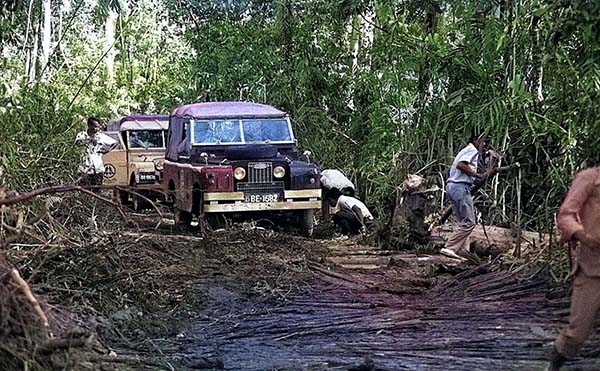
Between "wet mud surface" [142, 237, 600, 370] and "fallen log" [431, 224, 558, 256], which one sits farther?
"fallen log" [431, 224, 558, 256]

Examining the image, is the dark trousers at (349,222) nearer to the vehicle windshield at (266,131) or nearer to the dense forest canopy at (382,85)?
the dense forest canopy at (382,85)

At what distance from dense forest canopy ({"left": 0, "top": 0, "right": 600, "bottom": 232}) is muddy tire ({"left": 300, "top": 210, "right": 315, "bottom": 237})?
5.50 feet

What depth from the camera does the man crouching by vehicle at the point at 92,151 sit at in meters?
12.9

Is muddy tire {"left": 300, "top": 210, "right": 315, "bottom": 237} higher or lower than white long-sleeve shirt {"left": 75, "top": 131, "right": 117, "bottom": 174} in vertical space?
lower

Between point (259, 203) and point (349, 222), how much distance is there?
5.69ft

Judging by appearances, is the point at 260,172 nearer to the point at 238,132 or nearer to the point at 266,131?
Result: the point at 238,132

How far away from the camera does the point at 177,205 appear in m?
15.7

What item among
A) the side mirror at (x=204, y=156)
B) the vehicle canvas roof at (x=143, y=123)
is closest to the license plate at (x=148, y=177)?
the vehicle canvas roof at (x=143, y=123)

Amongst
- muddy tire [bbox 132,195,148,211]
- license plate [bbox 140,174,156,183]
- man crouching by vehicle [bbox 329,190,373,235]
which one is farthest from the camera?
license plate [bbox 140,174,156,183]

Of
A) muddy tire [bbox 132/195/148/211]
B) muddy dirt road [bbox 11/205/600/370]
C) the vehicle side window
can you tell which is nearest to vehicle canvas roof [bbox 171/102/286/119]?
muddy tire [bbox 132/195/148/211]

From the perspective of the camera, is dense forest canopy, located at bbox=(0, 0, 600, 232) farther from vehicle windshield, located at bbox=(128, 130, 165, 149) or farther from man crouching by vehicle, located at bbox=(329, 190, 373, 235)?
vehicle windshield, located at bbox=(128, 130, 165, 149)

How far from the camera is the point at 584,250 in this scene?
6031 mm

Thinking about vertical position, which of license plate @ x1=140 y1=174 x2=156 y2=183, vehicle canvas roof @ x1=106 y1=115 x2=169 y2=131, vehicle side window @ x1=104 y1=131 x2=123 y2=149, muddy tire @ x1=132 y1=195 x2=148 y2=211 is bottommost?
muddy tire @ x1=132 y1=195 x2=148 y2=211

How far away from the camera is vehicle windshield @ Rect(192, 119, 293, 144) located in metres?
15.1
